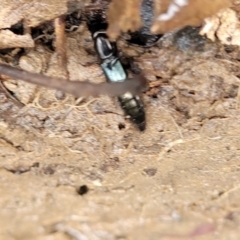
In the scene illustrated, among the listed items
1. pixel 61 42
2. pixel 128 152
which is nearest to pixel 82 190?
pixel 128 152

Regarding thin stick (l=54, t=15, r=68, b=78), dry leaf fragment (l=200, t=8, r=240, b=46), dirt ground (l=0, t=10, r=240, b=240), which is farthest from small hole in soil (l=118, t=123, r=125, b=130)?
dry leaf fragment (l=200, t=8, r=240, b=46)

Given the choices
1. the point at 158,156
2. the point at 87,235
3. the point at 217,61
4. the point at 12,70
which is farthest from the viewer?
the point at 217,61

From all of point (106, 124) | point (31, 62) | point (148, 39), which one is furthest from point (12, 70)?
point (148, 39)

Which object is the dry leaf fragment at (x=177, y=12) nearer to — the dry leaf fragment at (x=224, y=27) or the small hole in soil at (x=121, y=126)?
the dry leaf fragment at (x=224, y=27)

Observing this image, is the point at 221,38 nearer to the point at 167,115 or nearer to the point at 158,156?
the point at 167,115

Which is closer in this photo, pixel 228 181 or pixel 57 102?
pixel 228 181

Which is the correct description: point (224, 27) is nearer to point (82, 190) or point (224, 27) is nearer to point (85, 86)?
point (85, 86)

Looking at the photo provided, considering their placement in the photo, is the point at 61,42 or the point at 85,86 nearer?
the point at 85,86

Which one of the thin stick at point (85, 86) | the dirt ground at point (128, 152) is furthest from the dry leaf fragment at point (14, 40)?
the thin stick at point (85, 86)
